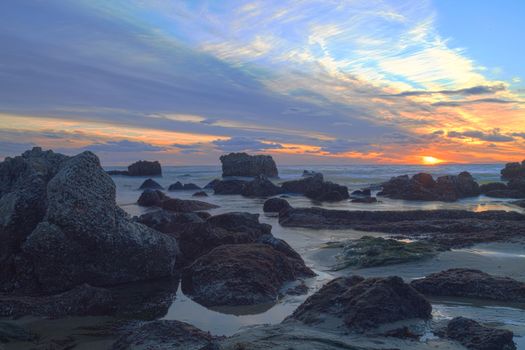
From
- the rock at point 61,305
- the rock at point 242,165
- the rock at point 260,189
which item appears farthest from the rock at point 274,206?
the rock at point 242,165

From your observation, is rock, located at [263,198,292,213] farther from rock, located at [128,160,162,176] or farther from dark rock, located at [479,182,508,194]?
rock, located at [128,160,162,176]

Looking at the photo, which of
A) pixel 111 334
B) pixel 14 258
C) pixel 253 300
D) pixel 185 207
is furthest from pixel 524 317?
pixel 185 207

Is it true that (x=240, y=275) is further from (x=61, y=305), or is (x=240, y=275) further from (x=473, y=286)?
(x=473, y=286)

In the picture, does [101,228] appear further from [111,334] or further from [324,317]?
[324,317]

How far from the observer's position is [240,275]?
23.4 feet

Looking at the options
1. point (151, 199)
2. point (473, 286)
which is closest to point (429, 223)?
point (473, 286)

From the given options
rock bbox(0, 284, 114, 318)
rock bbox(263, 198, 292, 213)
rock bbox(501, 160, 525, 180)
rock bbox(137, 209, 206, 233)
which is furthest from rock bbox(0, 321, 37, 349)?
rock bbox(501, 160, 525, 180)

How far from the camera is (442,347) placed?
14.5ft

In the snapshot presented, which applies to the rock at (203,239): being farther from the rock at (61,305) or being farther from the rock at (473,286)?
the rock at (473,286)

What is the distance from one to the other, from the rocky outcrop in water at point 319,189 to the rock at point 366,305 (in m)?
19.4

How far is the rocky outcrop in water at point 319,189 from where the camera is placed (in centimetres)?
2505

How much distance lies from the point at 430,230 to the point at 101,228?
32.0 feet

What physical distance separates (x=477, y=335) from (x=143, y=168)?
51.2m

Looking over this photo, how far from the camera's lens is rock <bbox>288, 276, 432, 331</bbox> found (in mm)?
4875
